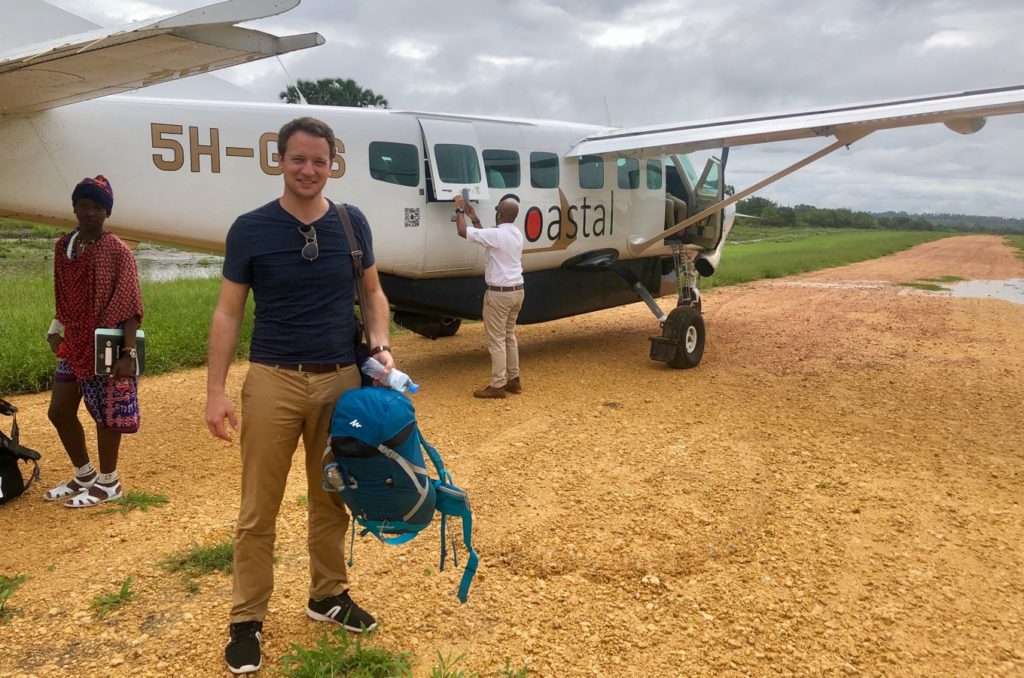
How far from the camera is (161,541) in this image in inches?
161

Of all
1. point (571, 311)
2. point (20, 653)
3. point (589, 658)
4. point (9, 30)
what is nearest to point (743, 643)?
point (589, 658)

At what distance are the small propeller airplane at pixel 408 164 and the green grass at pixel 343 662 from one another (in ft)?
8.35

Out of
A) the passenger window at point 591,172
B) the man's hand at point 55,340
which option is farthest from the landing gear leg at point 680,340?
the man's hand at point 55,340

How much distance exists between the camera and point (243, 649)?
2922 mm

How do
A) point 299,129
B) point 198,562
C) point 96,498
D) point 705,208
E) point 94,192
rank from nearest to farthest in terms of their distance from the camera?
point 299,129 < point 198,562 < point 94,192 < point 96,498 < point 705,208

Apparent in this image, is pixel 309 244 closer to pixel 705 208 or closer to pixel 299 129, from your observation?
pixel 299 129

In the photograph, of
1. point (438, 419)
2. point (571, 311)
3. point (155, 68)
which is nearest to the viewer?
point (155, 68)

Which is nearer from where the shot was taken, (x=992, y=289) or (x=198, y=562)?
(x=198, y=562)

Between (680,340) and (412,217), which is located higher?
(412,217)

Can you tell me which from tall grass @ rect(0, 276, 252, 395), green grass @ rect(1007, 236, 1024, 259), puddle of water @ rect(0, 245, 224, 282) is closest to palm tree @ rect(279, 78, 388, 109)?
puddle of water @ rect(0, 245, 224, 282)

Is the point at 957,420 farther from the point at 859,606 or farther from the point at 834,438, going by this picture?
the point at 859,606

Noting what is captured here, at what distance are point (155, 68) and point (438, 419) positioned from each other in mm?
3871

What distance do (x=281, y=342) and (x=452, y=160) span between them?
4.87 metres

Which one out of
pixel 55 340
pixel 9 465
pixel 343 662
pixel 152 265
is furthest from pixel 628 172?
pixel 152 265
